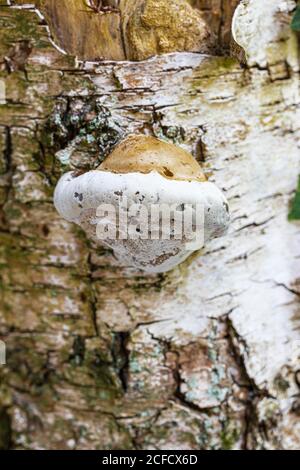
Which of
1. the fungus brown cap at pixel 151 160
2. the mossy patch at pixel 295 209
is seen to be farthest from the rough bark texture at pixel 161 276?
the fungus brown cap at pixel 151 160

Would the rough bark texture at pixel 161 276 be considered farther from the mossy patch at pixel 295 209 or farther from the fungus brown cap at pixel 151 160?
the fungus brown cap at pixel 151 160

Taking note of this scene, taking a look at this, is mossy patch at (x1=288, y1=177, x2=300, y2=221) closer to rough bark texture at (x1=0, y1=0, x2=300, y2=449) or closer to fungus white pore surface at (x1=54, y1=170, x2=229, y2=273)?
rough bark texture at (x1=0, y1=0, x2=300, y2=449)

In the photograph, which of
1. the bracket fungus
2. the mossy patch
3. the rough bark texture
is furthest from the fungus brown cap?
the mossy patch

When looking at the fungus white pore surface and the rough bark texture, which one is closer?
the fungus white pore surface

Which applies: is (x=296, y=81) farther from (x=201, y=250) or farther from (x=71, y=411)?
(x=71, y=411)

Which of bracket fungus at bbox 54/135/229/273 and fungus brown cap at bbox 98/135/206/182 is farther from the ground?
fungus brown cap at bbox 98/135/206/182

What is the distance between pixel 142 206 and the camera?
116cm

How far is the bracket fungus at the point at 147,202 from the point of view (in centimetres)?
116

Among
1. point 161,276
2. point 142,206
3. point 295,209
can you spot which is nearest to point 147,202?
point 142,206

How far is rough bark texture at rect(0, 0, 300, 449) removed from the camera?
150 cm

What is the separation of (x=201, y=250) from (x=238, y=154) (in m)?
0.30

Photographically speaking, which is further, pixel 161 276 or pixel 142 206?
pixel 161 276

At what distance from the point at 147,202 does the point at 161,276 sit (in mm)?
469

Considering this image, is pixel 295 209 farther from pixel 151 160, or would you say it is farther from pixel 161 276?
pixel 151 160
